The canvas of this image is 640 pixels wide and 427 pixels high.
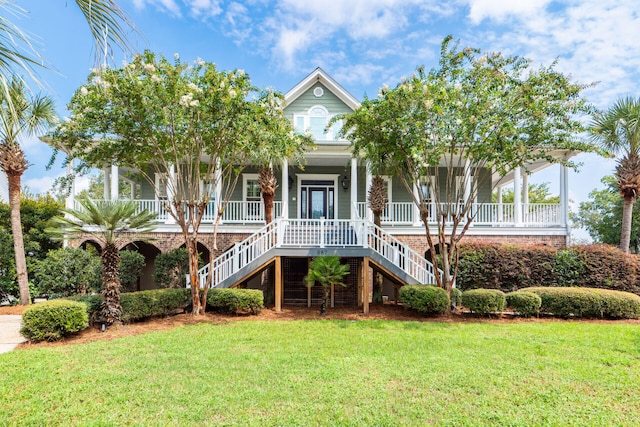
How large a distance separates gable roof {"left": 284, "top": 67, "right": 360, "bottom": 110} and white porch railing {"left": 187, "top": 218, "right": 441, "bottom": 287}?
678 cm

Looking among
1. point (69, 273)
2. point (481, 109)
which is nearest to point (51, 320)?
point (69, 273)

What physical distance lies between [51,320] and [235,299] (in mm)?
3969

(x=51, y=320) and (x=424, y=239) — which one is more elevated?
(x=424, y=239)

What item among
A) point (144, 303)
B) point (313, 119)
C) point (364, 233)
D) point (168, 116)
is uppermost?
point (313, 119)

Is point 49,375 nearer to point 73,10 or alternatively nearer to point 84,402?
point 84,402

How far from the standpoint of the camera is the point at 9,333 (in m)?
7.82

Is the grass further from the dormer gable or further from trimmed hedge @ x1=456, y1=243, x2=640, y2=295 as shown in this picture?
the dormer gable

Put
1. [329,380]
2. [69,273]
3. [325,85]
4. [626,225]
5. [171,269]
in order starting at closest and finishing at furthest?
[329,380]
[69,273]
[171,269]
[626,225]
[325,85]

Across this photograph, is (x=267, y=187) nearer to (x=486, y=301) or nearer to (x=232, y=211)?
(x=232, y=211)

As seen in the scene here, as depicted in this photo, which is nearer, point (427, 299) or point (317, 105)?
point (427, 299)

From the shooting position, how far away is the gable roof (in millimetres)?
14789

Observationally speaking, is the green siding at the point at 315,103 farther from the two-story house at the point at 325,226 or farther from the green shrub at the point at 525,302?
the green shrub at the point at 525,302

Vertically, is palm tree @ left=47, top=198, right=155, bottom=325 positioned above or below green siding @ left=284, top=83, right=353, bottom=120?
below

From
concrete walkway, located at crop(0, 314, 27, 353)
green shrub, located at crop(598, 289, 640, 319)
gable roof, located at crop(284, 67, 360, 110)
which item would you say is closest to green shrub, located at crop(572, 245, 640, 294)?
green shrub, located at crop(598, 289, 640, 319)
